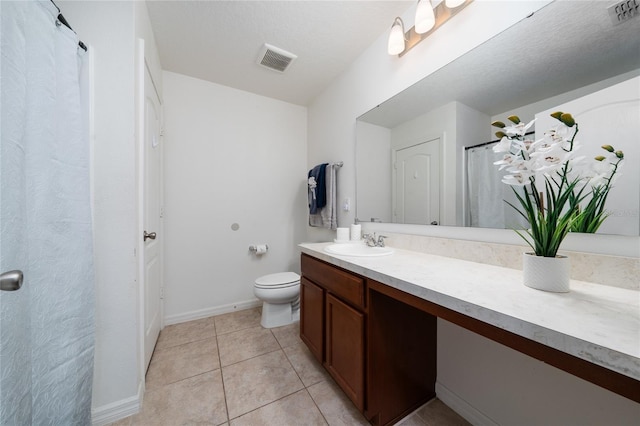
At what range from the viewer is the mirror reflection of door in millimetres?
1240

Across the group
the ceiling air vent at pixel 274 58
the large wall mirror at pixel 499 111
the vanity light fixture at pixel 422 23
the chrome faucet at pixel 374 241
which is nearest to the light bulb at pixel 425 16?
the vanity light fixture at pixel 422 23

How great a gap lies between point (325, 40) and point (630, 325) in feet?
6.63

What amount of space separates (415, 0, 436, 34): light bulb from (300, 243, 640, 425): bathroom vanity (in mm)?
1268

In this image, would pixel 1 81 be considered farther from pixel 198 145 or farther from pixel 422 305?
pixel 198 145

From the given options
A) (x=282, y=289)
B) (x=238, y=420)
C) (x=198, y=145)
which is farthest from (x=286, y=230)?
(x=238, y=420)

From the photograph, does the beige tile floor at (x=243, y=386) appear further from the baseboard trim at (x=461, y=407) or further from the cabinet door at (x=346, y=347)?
the cabinet door at (x=346, y=347)

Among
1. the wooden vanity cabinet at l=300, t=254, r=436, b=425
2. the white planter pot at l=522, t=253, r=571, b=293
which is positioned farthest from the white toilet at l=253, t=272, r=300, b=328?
the white planter pot at l=522, t=253, r=571, b=293

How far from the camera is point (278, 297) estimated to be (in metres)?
1.83

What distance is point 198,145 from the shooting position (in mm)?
2084

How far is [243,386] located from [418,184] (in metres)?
1.60

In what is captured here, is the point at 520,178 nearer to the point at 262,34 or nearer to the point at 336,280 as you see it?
the point at 336,280

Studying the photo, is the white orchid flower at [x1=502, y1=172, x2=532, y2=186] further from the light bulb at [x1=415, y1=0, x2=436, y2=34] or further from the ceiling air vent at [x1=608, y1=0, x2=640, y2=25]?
the light bulb at [x1=415, y1=0, x2=436, y2=34]

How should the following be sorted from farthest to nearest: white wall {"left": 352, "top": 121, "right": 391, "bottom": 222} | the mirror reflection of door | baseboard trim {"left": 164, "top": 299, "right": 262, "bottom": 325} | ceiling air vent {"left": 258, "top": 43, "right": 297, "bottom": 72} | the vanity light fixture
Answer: baseboard trim {"left": 164, "top": 299, "right": 262, "bottom": 325}
ceiling air vent {"left": 258, "top": 43, "right": 297, "bottom": 72}
white wall {"left": 352, "top": 121, "right": 391, "bottom": 222}
the mirror reflection of door
the vanity light fixture

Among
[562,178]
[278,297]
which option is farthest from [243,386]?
[562,178]
